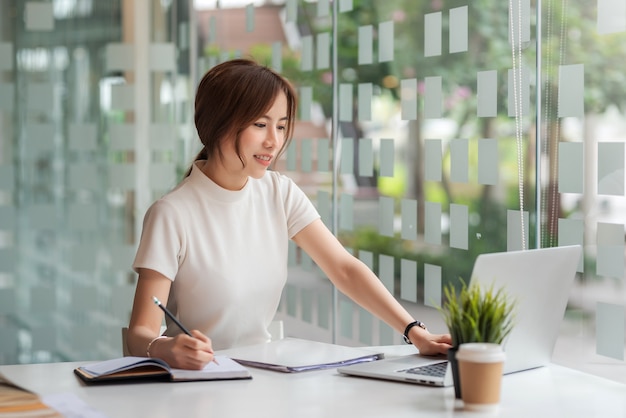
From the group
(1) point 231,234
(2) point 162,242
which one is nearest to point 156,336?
(2) point 162,242

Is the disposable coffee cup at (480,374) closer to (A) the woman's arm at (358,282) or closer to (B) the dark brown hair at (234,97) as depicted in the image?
(A) the woman's arm at (358,282)

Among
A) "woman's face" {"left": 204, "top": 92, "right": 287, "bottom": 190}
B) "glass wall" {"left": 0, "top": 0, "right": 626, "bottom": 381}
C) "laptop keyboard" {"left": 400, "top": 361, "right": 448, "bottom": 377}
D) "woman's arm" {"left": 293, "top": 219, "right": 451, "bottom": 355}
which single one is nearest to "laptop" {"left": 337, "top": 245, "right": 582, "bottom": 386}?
"laptop keyboard" {"left": 400, "top": 361, "right": 448, "bottom": 377}

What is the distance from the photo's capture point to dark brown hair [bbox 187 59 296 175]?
2.26 m

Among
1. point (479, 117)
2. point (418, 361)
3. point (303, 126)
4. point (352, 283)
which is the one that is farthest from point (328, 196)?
point (418, 361)

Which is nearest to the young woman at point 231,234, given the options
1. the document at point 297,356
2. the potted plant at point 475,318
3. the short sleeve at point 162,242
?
the short sleeve at point 162,242

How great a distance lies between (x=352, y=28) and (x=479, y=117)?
2.83 feet

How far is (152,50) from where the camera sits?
14.1 ft

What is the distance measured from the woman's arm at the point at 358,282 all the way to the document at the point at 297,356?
134 mm

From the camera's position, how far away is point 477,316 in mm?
1596

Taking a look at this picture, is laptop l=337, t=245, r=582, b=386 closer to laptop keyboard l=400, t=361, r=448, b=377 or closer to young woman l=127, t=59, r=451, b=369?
laptop keyboard l=400, t=361, r=448, b=377

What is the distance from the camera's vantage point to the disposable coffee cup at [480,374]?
61.9 inches

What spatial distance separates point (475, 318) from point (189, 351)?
0.57 metres

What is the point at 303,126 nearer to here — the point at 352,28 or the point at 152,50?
the point at 352,28

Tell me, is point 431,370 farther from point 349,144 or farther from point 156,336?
point 349,144
